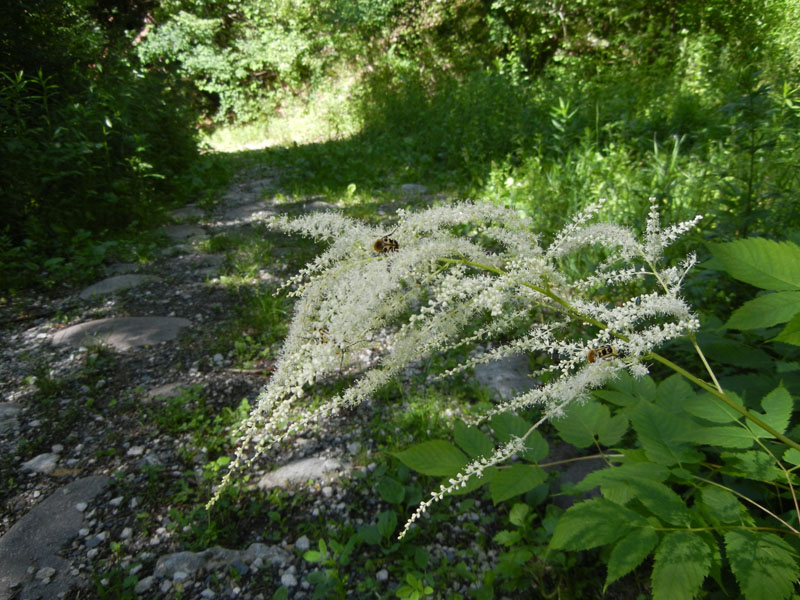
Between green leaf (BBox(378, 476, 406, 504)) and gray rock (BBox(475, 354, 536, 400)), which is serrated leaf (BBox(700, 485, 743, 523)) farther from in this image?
gray rock (BBox(475, 354, 536, 400))

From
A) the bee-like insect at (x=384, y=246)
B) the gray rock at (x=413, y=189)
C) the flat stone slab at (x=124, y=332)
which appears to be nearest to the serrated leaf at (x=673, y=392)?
the bee-like insect at (x=384, y=246)

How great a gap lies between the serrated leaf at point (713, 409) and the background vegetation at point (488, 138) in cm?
48

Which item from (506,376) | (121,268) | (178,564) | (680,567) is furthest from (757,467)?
(121,268)

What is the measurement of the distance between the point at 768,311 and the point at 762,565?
554 mm

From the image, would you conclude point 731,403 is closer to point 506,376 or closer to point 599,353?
point 599,353

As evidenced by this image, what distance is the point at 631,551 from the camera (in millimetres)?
1083

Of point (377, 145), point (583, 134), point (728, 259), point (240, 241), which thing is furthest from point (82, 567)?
point (377, 145)

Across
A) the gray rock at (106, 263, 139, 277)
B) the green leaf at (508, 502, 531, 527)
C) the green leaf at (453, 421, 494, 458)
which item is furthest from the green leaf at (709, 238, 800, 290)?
the gray rock at (106, 263, 139, 277)

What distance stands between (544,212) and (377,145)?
4.54 m

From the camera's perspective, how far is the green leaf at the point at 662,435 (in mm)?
1318

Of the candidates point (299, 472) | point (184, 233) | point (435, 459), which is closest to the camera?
point (435, 459)

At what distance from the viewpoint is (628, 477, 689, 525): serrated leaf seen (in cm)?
111

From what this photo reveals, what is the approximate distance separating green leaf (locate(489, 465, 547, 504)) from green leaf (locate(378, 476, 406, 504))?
0.79 metres

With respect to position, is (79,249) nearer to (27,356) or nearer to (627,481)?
(27,356)
